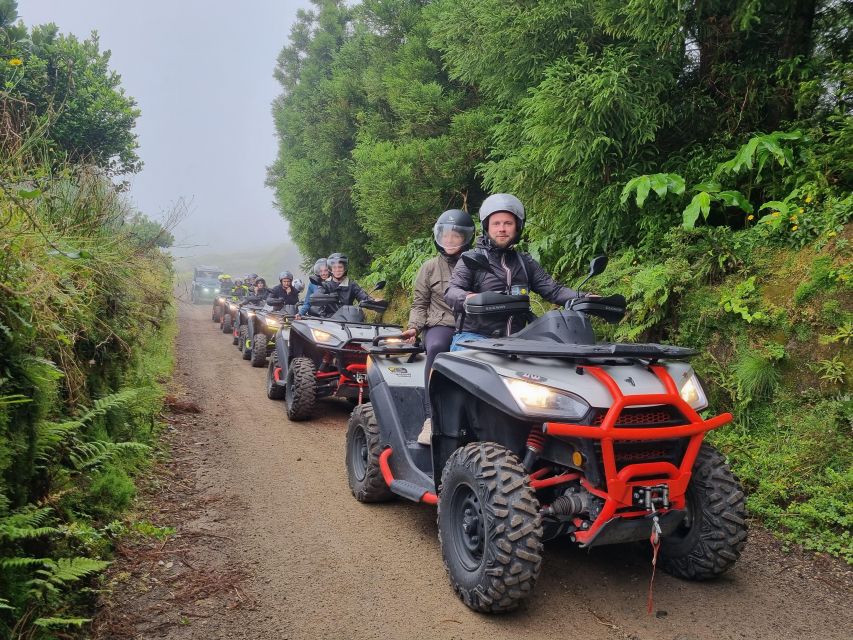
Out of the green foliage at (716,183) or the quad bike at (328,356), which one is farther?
the quad bike at (328,356)

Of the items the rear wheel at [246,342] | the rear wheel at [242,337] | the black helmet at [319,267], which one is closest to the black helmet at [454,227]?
the black helmet at [319,267]

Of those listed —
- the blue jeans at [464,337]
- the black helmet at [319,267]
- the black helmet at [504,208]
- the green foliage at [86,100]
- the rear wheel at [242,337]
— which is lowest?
the rear wheel at [242,337]

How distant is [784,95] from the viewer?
5957mm

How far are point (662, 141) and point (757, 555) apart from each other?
470 cm

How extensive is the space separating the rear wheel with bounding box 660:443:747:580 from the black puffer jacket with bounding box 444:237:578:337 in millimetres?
1310

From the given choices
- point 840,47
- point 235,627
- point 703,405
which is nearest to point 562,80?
point 840,47

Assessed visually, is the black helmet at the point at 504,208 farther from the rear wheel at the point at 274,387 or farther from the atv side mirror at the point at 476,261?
the rear wheel at the point at 274,387

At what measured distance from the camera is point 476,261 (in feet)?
11.8

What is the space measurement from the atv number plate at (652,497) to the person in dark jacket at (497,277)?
1366 mm

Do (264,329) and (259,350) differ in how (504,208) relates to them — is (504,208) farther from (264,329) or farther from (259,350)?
(259,350)

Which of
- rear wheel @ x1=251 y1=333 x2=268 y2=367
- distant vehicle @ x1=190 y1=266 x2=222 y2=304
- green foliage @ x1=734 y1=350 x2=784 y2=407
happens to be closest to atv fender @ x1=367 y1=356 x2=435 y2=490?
green foliage @ x1=734 y1=350 x2=784 y2=407

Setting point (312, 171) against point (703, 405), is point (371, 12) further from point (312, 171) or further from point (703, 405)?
point (703, 405)

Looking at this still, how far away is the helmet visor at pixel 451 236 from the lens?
15.4 feet

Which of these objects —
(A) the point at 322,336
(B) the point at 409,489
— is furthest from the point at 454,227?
(A) the point at 322,336
